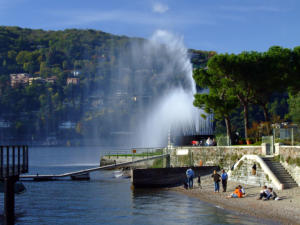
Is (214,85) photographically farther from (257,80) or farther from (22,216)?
(22,216)

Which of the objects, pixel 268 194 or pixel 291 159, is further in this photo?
pixel 291 159

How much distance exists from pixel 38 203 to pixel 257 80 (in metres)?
25.1

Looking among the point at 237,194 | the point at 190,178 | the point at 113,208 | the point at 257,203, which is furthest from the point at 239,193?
the point at 113,208

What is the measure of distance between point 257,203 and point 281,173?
16.2 ft

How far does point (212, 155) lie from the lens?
4478cm

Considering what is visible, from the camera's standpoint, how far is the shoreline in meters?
25.3

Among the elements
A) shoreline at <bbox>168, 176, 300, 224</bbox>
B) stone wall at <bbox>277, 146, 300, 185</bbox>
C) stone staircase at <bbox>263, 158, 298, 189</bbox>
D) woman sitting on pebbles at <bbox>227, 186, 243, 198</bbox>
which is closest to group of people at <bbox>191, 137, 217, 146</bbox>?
shoreline at <bbox>168, 176, 300, 224</bbox>

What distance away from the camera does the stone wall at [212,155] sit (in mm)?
40281

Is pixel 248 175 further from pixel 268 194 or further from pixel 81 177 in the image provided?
pixel 81 177

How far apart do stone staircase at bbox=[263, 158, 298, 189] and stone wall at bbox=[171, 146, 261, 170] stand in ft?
9.76

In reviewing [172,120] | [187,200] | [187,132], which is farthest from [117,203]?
[172,120]

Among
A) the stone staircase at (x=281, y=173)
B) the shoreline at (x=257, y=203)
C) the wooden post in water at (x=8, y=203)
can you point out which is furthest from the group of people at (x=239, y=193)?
the wooden post in water at (x=8, y=203)

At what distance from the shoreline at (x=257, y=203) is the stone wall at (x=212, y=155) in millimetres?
3631

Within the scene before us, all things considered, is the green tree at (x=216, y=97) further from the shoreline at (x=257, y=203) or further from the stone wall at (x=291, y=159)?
the stone wall at (x=291, y=159)
